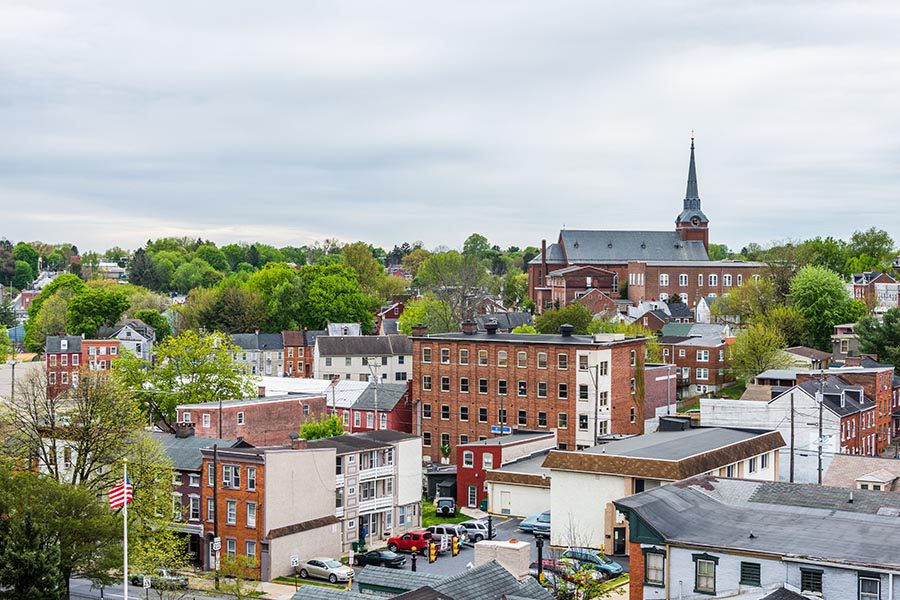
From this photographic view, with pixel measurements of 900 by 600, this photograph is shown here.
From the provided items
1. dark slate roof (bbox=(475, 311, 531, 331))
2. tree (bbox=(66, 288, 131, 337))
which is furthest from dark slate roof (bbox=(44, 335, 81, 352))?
dark slate roof (bbox=(475, 311, 531, 331))

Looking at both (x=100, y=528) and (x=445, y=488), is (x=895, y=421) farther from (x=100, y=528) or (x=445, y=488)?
(x=100, y=528)

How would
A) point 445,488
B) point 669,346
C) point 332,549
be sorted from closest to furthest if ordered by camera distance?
point 332,549, point 445,488, point 669,346

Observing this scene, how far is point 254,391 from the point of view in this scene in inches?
3593

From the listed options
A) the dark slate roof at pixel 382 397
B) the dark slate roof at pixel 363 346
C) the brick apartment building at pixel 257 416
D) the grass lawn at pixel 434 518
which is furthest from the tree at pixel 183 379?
the dark slate roof at pixel 363 346

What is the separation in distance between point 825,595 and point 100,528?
27597 millimetres

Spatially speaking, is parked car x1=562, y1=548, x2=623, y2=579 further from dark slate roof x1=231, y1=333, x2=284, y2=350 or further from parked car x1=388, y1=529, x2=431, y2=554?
dark slate roof x1=231, y1=333, x2=284, y2=350

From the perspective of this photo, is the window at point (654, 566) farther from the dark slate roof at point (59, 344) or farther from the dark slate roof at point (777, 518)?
the dark slate roof at point (59, 344)

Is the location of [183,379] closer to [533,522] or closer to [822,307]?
[533,522]

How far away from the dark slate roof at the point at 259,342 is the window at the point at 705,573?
4315 inches

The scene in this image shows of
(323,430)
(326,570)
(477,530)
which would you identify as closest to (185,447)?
(326,570)

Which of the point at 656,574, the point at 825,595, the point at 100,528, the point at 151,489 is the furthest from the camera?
the point at 151,489

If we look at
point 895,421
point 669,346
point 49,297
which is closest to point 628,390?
point 895,421

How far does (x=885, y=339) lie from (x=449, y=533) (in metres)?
61.5

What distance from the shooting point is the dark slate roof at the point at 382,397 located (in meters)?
89.2
